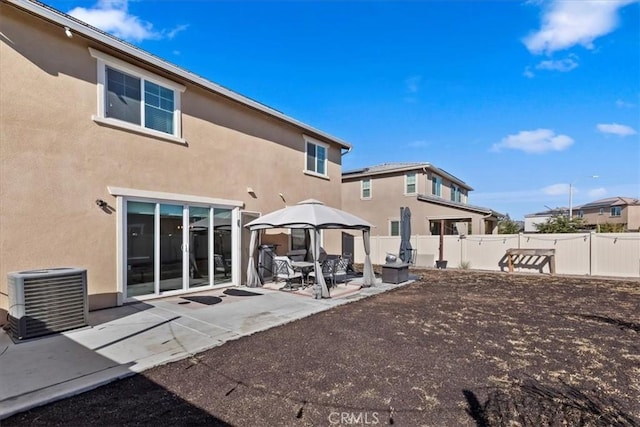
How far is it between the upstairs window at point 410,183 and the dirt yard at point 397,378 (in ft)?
47.3

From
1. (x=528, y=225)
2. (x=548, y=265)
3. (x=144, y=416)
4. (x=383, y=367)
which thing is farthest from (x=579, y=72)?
(x=528, y=225)

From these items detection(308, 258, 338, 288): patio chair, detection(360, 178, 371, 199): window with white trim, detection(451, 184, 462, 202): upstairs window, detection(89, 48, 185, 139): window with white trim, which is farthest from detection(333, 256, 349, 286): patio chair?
detection(451, 184, 462, 202): upstairs window

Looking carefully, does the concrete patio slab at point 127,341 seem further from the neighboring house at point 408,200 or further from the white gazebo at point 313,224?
the neighboring house at point 408,200

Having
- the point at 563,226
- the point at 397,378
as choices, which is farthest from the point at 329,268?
the point at 563,226

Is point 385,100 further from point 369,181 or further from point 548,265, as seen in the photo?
point 548,265

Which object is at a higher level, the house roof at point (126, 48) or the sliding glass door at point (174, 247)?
the house roof at point (126, 48)

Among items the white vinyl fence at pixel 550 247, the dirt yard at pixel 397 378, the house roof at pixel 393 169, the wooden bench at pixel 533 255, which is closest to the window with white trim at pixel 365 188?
the house roof at pixel 393 169

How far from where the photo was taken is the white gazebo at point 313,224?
8891 millimetres

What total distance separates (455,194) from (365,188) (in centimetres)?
935

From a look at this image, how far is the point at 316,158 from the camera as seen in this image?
14672 mm

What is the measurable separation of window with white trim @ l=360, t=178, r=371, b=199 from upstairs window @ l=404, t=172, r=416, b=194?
8.81 ft

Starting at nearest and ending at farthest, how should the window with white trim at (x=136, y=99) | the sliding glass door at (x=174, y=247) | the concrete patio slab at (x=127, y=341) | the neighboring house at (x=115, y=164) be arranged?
1. the concrete patio slab at (x=127, y=341)
2. the neighboring house at (x=115, y=164)
3. the window with white trim at (x=136, y=99)
4. the sliding glass door at (x=174, y=247)

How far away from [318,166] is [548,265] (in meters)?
11.4

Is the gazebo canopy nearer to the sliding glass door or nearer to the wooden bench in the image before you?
the sliding glass door
